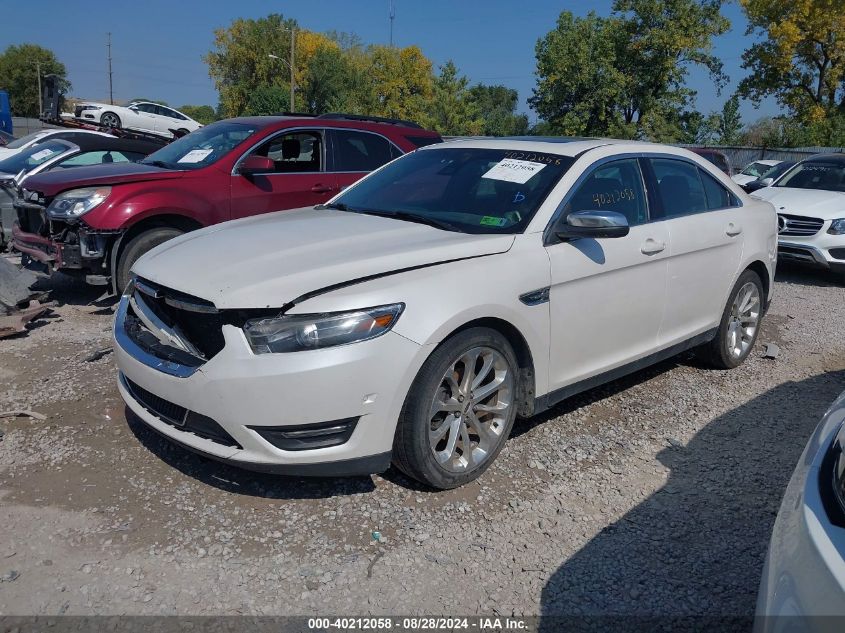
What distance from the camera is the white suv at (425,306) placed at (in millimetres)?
3070

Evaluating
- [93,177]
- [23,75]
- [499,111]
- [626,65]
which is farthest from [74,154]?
[499,111]

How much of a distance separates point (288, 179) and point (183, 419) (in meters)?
4.30

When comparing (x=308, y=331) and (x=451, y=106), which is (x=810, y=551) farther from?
(x=451, y=106)

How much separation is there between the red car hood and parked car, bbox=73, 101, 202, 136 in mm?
23830

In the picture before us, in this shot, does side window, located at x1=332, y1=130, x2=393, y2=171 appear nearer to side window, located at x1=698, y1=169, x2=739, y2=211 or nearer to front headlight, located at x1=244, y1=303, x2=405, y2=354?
side window, located at x1=698, y1=169, x2=739, y2=211

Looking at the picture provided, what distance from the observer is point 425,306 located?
3.22 meters

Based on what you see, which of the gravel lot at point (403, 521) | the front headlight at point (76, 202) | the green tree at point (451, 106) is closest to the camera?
the gravel lot at point (403, 521)

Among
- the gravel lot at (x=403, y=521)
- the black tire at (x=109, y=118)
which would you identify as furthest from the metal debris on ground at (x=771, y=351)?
the black tire at (x=109, y=118)

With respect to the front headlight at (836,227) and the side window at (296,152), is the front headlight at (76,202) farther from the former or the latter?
the front headlight at (836,227)

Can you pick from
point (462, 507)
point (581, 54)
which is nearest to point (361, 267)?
point (462, 507)

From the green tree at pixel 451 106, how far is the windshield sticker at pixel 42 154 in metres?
53.0

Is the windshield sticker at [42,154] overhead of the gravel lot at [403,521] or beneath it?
overhead

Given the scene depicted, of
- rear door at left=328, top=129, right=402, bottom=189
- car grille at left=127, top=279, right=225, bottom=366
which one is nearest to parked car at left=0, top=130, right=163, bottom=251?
rear door at left=328, top=129, right=402, bottom=189

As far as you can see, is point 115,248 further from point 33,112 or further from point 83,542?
point 33,112
